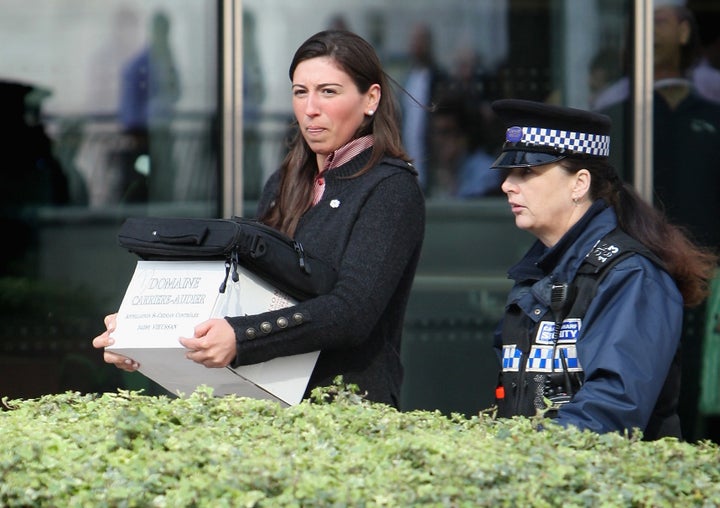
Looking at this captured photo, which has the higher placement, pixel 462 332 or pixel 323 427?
pixel 323 427

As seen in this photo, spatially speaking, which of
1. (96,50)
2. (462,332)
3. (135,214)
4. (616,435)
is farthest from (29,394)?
(616,435)

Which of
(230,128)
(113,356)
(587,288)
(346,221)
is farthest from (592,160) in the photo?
(230,128)

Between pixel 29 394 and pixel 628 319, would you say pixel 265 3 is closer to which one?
pixel 29 394

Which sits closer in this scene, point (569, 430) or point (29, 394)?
point (569, 430)

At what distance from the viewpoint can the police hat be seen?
3.40m

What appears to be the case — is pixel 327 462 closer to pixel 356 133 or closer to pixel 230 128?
pixel 356 133

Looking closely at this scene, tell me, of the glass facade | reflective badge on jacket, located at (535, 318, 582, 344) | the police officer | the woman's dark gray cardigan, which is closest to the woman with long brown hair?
the woman's dark gray cardigan

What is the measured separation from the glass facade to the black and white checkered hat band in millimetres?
2919

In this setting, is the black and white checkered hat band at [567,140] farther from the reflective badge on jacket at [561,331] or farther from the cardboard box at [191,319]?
the cardboard box at [191,319]

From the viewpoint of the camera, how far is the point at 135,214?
6363 millimetres

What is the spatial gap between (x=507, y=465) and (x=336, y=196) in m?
1.35

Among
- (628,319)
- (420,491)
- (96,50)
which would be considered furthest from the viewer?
(96,50)

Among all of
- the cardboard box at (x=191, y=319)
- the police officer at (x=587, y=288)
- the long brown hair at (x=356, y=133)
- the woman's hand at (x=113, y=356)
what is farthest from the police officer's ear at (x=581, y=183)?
the woman's hand at (x=113, y=356)

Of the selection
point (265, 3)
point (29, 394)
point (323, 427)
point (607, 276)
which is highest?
point (265, 3)
